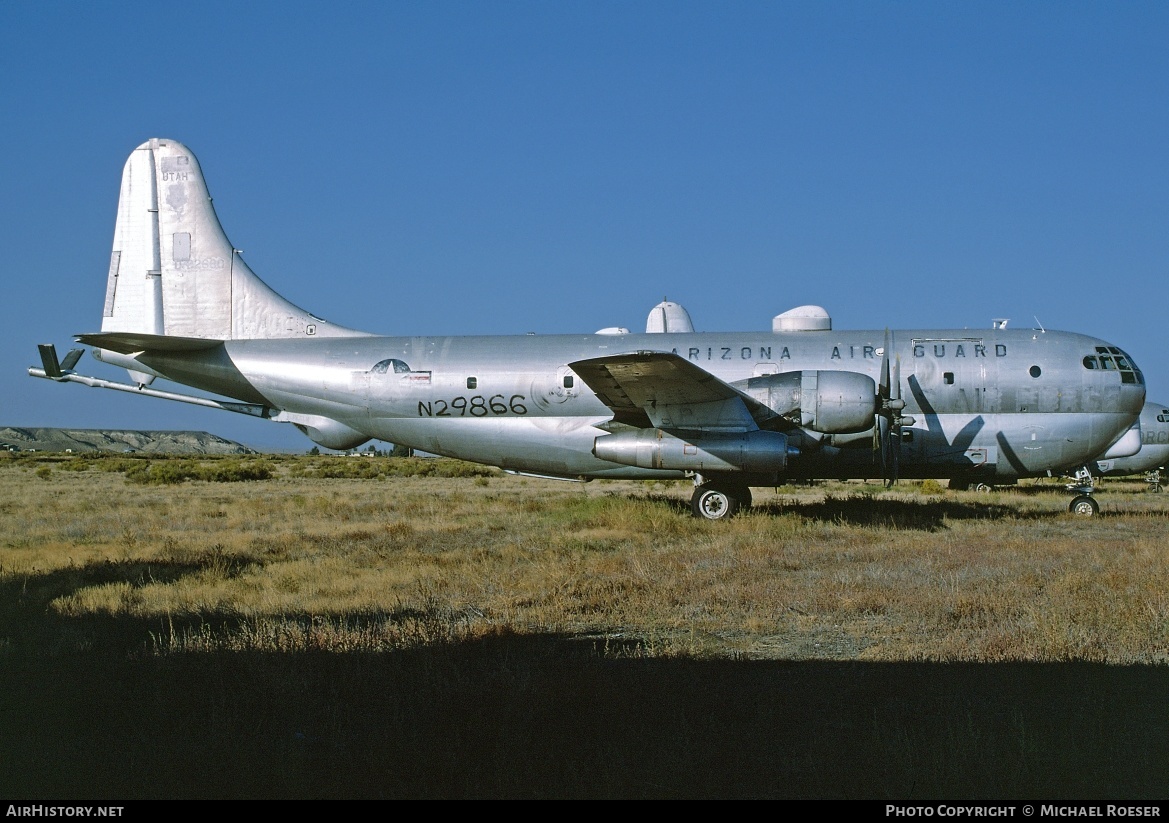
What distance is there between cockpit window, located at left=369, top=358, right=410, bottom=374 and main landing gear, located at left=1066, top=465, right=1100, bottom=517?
15.2 metres

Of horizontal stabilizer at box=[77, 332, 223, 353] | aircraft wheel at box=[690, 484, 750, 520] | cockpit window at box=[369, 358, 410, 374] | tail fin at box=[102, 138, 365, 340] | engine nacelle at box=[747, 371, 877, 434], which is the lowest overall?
aircraft wheel at box=[690, 484, 750, 520]

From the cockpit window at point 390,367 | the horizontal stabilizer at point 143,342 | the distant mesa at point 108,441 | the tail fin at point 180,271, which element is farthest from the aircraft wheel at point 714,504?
the distant mesa at point 108,441

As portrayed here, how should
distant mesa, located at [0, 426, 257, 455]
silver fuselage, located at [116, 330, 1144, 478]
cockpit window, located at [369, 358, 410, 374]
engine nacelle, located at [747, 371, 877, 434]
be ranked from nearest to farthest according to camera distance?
engine nacelle, located at [747, 371, 877, 434] < silver fuselage, located at [116, 330, 1144, 478] < cockpit window, located at [369, 358, 410, 374] < distant mesa, located at [0, 426, 257, 455]

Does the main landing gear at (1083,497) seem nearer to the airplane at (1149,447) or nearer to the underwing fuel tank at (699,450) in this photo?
the underwing fuel tank at (699,450)

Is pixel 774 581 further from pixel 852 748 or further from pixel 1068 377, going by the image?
pixel 1068 377

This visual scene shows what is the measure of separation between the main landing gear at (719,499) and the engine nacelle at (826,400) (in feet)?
7.51

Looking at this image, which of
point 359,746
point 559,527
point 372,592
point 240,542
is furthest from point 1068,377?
point 359,746

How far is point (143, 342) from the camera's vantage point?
1914 cm

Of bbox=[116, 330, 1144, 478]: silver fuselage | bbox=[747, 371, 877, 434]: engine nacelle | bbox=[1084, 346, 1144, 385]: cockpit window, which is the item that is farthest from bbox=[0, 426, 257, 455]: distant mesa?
bbox=[1084, 346, 1144, 385]: cockpit window

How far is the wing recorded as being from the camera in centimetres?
1670

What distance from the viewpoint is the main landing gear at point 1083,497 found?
20.3 meters

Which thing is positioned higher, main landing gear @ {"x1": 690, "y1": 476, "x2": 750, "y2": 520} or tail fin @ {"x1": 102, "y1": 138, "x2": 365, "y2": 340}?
tail fin @ {"x1": 102, "y1": 138, "x2": 365, "y2": 340}

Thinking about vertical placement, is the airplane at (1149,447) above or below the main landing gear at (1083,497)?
above

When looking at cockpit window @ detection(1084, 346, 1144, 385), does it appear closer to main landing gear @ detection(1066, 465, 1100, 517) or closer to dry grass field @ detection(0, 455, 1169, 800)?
main landing gear @ detection(1066, 465, 1100, 517)
